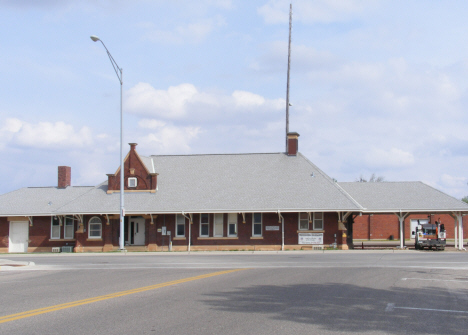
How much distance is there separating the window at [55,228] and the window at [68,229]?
1.69 feet

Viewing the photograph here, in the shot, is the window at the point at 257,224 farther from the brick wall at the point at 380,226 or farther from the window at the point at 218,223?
the brick wall at the point at 380,226

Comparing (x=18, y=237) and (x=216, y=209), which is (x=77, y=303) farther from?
(x=18, y=237)

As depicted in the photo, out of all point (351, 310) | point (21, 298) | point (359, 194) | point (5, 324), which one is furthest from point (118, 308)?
point (359, 194)

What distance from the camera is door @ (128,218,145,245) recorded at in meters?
38.4

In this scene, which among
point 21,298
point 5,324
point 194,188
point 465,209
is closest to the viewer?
point 5,324

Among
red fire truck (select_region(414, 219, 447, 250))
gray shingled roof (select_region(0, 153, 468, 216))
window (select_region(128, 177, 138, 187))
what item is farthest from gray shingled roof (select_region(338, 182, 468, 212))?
window (select_region(128, 177, 138, 187))

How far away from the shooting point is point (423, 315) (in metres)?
10.0

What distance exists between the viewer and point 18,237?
3972cm

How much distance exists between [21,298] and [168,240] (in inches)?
979

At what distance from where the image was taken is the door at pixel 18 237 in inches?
1555

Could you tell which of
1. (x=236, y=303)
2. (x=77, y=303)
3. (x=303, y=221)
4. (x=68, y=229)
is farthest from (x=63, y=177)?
(x=236, y=303)

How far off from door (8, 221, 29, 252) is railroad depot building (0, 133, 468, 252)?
2.9 inches

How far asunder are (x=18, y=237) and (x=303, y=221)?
68.1ft

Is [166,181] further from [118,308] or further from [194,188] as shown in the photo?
[118,308]
